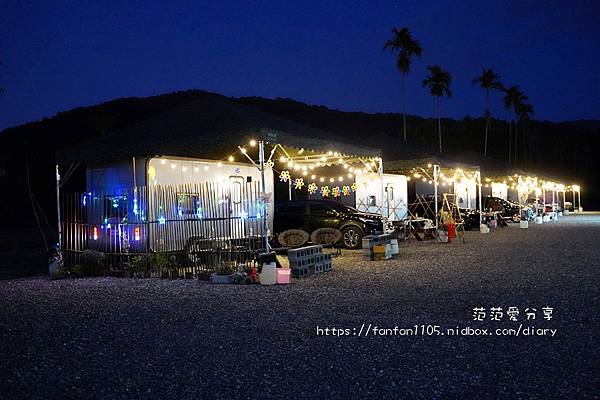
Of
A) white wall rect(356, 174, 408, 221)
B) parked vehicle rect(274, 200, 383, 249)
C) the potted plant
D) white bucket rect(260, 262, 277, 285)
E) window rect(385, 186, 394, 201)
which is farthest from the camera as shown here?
window rect(385, 186, 394, 201)

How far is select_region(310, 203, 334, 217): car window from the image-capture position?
1725cm

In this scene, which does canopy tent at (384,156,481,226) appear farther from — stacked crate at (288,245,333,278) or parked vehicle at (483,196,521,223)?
stacked crate at (288,245,333,278)

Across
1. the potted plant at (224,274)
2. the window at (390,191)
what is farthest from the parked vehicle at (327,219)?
the window at (390,191)

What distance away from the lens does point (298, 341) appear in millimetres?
5887

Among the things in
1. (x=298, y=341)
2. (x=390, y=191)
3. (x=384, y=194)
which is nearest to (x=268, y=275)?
(x=298, y=341)

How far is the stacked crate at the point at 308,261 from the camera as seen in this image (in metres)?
10.7

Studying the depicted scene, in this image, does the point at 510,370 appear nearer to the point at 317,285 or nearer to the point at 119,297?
the point at 317,285

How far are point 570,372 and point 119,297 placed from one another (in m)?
6.76

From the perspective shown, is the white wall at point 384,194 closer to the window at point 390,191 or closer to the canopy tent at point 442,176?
the window at point 390,191

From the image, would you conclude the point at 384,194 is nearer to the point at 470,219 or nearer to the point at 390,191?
the point at 390,191

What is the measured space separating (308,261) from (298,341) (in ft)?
17.0

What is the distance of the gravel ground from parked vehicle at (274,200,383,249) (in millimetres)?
Answer: 6150

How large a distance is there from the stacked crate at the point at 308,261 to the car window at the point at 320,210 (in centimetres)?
553

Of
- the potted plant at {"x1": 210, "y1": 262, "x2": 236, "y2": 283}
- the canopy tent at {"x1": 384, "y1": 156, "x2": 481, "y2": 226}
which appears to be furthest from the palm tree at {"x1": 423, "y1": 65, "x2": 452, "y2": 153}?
the potted plant at {"x1": 210, "y1": 262, "x2": 236, "y2": 283}
